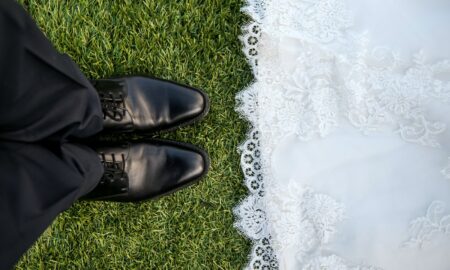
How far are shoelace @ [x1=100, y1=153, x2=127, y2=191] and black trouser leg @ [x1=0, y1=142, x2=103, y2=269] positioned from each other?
0.26m

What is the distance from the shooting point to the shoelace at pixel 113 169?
125 centimetres

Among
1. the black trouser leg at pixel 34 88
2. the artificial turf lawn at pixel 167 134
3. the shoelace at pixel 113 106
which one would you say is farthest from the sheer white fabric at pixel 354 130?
the black trouser leg at pixel 34 88

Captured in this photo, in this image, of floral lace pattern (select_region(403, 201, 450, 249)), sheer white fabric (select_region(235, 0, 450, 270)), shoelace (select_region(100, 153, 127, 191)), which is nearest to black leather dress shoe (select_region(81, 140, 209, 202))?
shoelace (select_region(100, 153, 127, 191))

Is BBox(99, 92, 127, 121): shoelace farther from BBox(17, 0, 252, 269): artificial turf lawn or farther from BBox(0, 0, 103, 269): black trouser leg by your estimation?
BBox(0, 0, 103, 269): black trouser leg

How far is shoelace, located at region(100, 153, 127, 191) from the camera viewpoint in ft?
4.10

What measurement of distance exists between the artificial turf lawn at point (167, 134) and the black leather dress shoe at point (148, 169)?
5 centimetres

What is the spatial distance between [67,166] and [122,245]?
0.49 m

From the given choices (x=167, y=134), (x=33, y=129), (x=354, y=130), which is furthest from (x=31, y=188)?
(x=354, y=130)

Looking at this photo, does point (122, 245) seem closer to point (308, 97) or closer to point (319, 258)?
point (319, 258)

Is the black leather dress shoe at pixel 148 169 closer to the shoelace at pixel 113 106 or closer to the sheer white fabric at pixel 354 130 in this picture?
the shoelace at pixel 113 106

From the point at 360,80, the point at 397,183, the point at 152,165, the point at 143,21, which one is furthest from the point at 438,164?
the point at 143,21

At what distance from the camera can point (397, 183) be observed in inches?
43.6

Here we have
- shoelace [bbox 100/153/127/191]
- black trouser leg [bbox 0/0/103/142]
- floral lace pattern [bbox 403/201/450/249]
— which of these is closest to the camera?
black trouser leg [bbox 0/0/103/142]

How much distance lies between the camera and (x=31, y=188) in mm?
862
